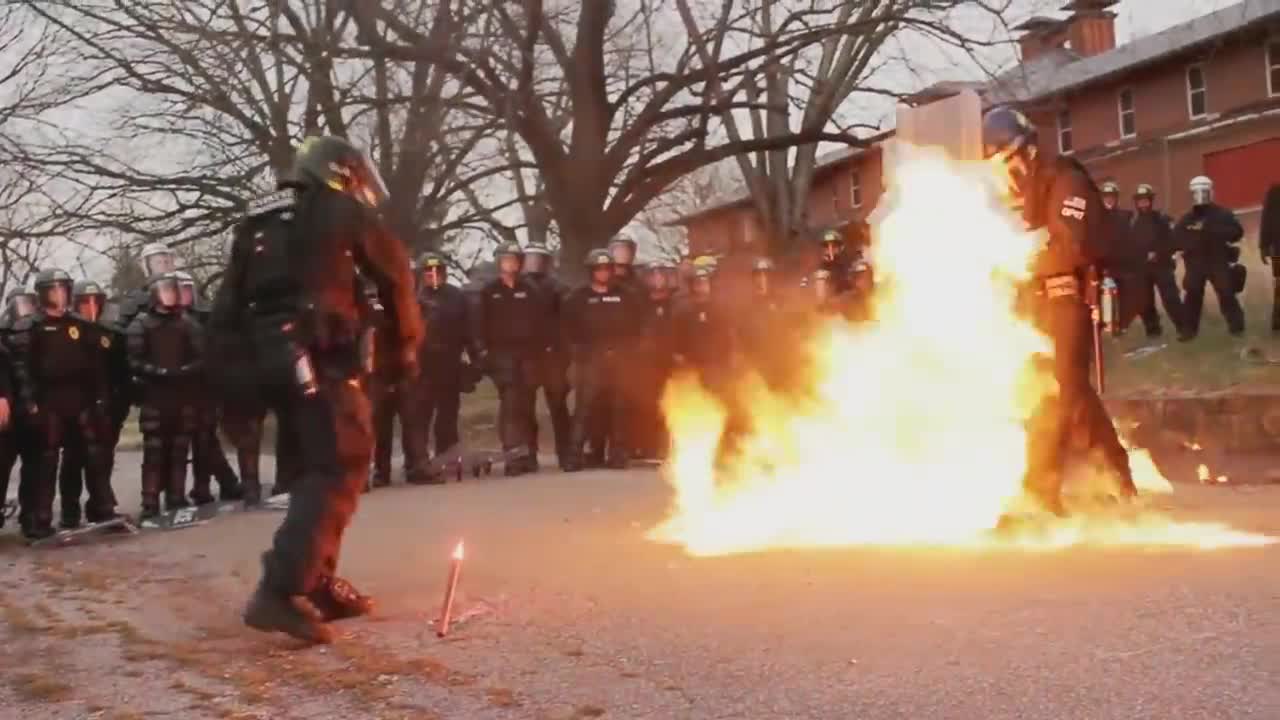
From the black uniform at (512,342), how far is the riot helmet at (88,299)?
12.6ft

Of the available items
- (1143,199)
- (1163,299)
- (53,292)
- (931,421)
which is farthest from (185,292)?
(1163,299)

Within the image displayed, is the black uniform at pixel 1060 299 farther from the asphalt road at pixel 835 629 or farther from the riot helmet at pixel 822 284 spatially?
the riot helmet at pixel 822 284

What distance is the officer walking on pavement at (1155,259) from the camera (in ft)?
57.7

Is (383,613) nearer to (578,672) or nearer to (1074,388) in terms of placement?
(578,672)

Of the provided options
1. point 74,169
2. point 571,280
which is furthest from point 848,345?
point 74,169

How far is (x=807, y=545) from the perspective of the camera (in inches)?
310

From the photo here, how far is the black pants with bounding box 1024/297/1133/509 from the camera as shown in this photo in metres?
8.03

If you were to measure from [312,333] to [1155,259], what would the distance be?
568 inches

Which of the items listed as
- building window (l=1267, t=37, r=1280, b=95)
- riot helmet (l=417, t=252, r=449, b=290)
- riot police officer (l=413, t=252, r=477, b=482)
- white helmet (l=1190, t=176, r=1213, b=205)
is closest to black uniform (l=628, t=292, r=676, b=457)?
riot police officer (l=413, t=252, r=477, b=482)

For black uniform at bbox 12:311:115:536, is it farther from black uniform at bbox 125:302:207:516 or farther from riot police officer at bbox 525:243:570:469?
riot police officer at bbox 525:243:570:469

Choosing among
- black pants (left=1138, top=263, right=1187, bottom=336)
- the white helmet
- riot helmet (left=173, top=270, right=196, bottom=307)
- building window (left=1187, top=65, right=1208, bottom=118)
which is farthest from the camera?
building window (left=1187, top=65, right=1208, bottom=118)

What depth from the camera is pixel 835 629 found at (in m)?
5.45

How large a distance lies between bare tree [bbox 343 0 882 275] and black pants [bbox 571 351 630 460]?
7192mm

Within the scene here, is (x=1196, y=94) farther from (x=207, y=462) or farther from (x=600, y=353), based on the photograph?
(x=207, y=462)
